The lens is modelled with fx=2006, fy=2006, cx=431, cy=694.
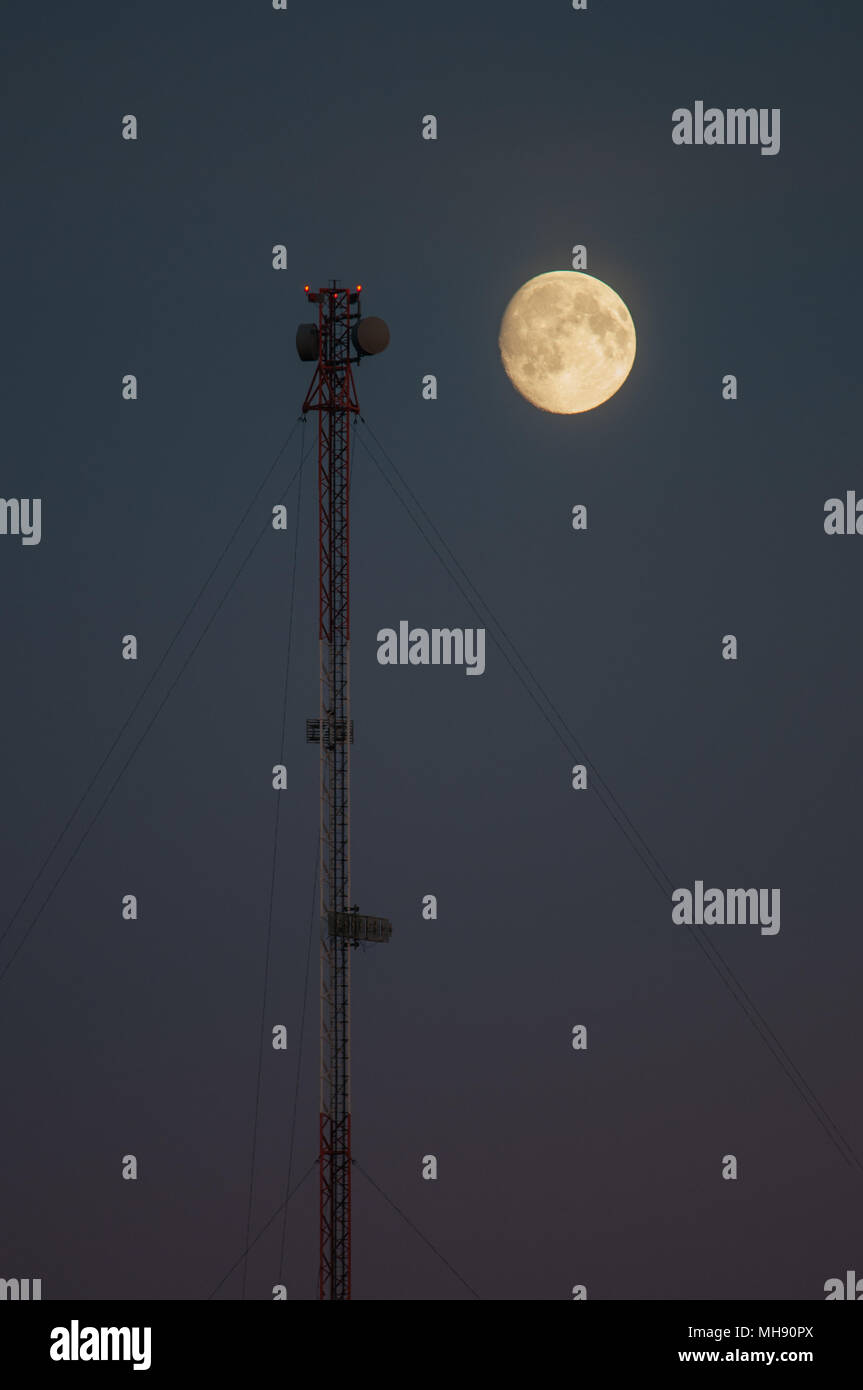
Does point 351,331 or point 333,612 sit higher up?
point 351,331

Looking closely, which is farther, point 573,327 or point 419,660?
point 573,327

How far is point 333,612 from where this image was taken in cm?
7544

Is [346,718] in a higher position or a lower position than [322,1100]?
higher
